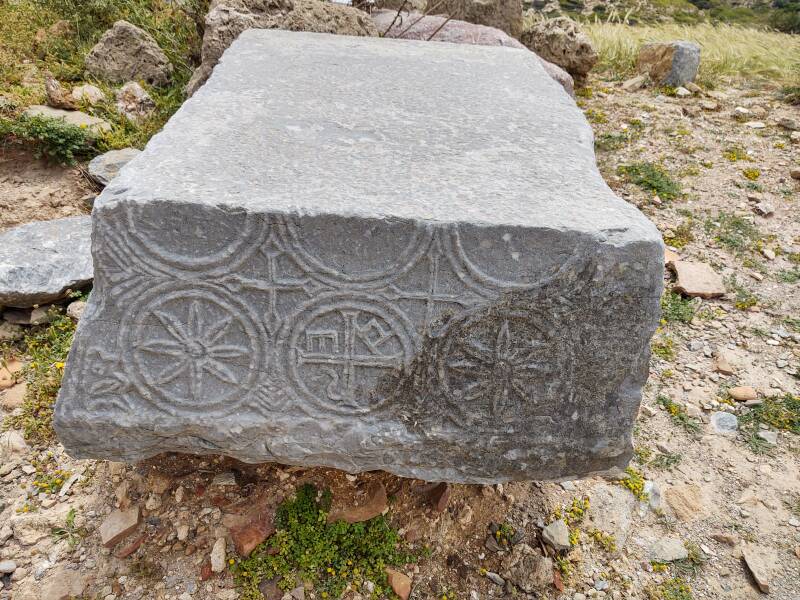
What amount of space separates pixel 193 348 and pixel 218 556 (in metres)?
0.66

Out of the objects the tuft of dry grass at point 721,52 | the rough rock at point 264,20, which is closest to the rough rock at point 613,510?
the rough rock at point 264,20

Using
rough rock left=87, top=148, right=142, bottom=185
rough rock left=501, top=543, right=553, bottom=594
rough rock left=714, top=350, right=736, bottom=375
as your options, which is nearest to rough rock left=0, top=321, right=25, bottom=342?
rough rock left=87, top=148, right=142, bottom=185

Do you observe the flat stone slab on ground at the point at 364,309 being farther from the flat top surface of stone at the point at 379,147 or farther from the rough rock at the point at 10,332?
the rough rock at the point at 10,332


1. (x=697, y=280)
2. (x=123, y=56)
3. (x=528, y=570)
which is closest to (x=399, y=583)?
(x=528, y=570)

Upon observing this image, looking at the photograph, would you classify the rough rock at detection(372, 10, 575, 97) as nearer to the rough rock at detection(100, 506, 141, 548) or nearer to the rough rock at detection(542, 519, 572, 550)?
the rough rock at detection(542, 519, 572, 550)

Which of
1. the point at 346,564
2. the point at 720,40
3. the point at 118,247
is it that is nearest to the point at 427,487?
the point at 346,564

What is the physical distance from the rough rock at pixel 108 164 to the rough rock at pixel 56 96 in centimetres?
53

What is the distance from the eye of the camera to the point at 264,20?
3.27 meters

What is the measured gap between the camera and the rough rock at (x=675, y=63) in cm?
493

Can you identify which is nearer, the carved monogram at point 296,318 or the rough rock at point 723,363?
the carved monogram at point 296,318

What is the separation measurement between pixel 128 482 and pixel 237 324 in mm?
794

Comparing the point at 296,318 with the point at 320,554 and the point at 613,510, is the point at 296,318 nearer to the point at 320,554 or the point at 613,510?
the point at 320,554

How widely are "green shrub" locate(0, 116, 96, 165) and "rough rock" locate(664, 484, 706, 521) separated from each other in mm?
3187

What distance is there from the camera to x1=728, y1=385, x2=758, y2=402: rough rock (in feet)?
8.18
